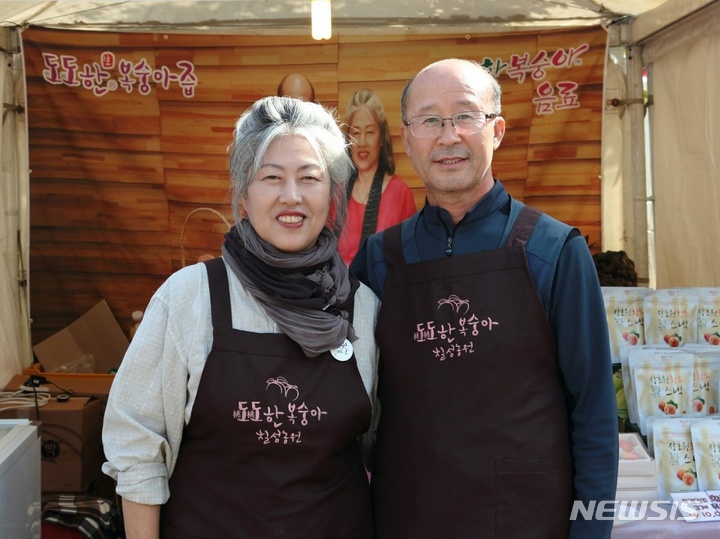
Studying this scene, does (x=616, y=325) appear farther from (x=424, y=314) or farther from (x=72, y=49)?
(x=72, y=49)

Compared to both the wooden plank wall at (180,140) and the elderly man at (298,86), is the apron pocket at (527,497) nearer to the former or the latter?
the wooden plank wall at (180,140)

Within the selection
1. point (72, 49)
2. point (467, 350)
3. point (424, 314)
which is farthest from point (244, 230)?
point (72, 49)

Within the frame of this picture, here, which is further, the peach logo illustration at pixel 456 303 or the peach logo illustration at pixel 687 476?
the peach logo illustration at pixel 687 476

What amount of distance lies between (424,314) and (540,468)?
0.44 m

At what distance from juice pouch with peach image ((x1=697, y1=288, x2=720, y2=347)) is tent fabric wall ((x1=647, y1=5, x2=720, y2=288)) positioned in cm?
51

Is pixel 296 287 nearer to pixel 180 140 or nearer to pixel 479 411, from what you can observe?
pixel 479 411

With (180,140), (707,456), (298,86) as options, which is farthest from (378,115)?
(707,456)

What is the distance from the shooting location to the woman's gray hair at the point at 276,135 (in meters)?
1.78

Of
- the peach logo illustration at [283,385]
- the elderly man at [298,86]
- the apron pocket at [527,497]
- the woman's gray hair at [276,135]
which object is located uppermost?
the elderly man at [298,86]

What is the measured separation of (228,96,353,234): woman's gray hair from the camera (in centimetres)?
178

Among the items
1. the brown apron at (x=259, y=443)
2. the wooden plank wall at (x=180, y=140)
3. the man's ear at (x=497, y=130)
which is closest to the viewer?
the brown apron at (x=259, y=443)

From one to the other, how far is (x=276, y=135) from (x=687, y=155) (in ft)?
8.86

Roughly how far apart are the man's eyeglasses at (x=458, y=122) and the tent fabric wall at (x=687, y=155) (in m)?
2.14

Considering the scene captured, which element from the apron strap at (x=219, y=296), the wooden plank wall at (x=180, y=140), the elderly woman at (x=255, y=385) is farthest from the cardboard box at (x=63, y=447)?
the apron strap at (x=219, y=296)
